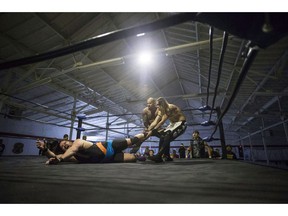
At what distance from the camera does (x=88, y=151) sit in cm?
236

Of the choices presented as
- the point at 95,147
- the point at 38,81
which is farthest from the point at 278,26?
the point at 38,81

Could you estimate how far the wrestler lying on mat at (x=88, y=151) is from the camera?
2.21 m

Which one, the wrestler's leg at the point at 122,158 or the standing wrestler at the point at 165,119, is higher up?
the standing wrestler at the point at 165,119

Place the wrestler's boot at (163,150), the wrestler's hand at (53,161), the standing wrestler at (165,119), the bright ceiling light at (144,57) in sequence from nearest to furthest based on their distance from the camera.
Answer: the wrestler's hand at (53,161) < the wrestler's boot at (163,150) < the standing wrestler at (165,119) < the bright ceiling light at (144,57)

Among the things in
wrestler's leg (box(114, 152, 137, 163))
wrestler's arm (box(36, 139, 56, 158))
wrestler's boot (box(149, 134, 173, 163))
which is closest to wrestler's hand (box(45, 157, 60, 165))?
wrestler's arm (box(36, 139, 56, 158))

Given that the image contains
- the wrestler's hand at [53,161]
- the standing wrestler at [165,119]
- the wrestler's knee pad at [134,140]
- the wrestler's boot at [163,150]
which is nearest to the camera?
the wrestler's hand at [53,161]

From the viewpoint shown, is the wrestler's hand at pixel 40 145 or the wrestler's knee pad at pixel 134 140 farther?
the wrestler's knee pad at pixel 134 140

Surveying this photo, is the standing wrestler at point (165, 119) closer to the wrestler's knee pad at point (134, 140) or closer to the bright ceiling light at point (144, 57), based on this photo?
the wrestler's knee pad at point (134, 140)

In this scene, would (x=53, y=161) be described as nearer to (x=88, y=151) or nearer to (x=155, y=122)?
(x=88, y=151)

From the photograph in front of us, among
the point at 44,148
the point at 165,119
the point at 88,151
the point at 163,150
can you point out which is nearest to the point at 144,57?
the point at 165,119

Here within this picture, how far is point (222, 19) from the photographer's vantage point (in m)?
0.57

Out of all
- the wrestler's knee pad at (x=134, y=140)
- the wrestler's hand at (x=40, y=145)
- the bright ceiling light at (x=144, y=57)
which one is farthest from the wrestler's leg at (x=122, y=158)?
the bright ceiling light at (x=144, y=57)

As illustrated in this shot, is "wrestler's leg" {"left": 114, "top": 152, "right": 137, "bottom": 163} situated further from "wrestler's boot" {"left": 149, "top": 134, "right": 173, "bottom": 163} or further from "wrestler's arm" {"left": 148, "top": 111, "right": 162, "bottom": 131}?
"wrestler's arm" {"left": 148, "top": 111, "right": 162, "bottom": 131}

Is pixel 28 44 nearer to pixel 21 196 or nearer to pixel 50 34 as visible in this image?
pixel 50 34
